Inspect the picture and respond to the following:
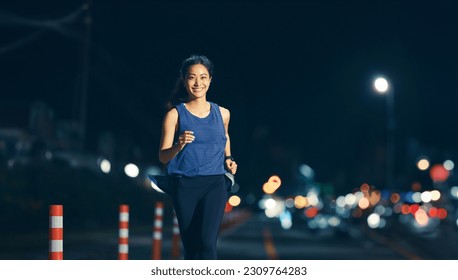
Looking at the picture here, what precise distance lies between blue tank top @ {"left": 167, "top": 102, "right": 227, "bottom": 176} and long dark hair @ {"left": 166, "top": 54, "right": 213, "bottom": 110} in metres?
0.24

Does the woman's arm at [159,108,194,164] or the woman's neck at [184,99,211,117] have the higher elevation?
the woman's neck at [184,99,211,117]

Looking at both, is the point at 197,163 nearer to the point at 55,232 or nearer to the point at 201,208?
the point at 201,208

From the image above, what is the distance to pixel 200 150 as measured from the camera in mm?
8617

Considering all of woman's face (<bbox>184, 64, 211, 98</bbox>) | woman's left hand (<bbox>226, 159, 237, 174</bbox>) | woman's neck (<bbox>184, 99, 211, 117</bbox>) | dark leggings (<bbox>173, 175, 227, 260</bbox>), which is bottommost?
dark leggings (<bbox>173, 175, 227, 260</bbox>)

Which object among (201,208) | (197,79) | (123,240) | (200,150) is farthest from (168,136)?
(123,240)

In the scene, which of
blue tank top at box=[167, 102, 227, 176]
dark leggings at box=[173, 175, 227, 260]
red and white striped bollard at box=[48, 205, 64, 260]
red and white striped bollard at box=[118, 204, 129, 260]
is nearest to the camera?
dark leggings at box=[173, 175, 227, 260]

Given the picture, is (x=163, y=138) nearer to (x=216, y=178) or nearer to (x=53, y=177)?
(x=216, y=178)

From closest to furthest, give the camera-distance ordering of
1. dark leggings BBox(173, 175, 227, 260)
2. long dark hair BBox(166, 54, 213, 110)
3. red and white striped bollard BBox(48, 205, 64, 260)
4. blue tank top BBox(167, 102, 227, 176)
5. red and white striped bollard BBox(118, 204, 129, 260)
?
dark leggings BBox(173, 175, 227, 260)
blue tank top BBox(167, 102, 227, 176)
long dark hair BBox(166, 54, 213, 110)
red and white striped bollard BBox(48, 205, 64, 260)
red and white striped bollard BBox(118, 204, 129, 260)

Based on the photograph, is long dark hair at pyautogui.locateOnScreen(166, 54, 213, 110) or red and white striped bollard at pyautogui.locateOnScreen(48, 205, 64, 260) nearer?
long dark hair at pyautogui.locateOnScreen(166, 54, 213, 110)

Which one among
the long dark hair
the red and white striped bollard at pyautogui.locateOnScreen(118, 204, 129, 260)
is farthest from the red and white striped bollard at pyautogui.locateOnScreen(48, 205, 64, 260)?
the red and white striped bollard at pyautogui.locateOnScreen(118, 204, 129, 260)

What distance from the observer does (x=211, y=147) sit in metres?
8.65

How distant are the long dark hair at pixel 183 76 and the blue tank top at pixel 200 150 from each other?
0.80 feet

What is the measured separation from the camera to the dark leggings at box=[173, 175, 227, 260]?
849 centimetres

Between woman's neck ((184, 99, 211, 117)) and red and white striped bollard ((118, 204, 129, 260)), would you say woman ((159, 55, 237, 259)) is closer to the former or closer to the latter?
woman's neck ((184, 99, 211, 117))
